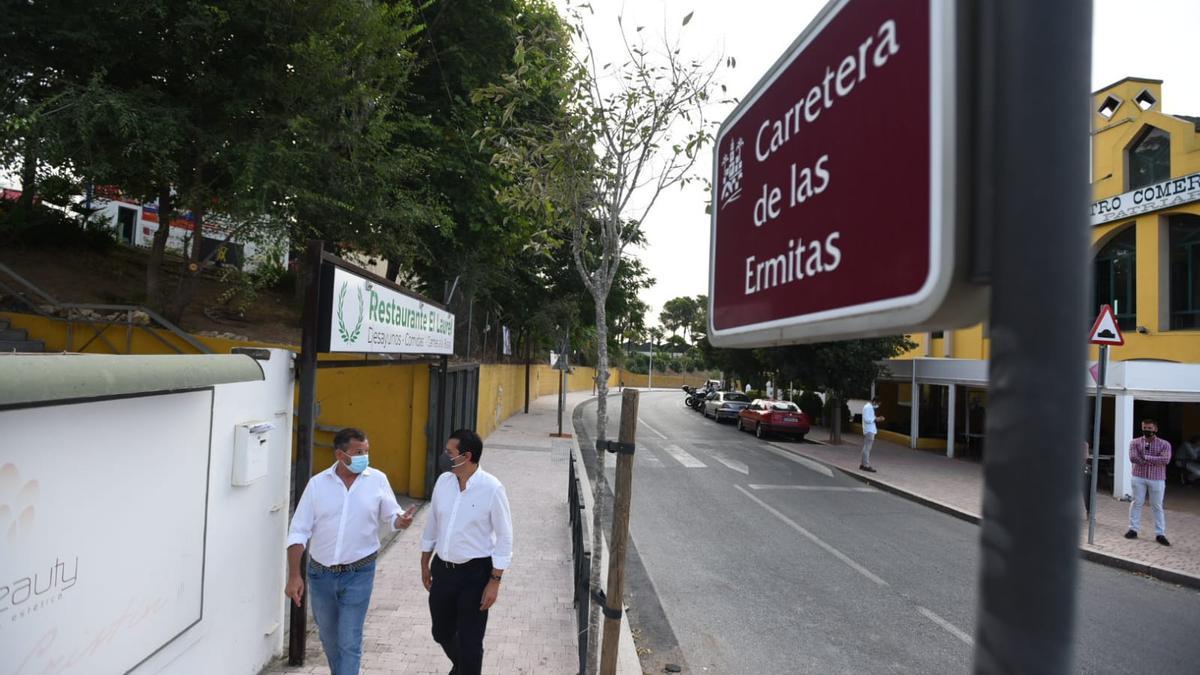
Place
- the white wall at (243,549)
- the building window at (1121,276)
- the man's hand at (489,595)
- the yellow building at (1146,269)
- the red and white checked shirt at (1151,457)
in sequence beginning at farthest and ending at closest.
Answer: the building window at (1121,276)
the yellow building at (1146,269)
the red and white checked shirt at (1151,457)
the man's hand at (489,595)
the white wall at (243,549)

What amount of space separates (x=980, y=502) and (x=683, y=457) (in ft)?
40.1

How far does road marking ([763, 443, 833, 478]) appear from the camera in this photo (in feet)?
53.4

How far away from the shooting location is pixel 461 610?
174 inches

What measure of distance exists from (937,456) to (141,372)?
20.4 metres

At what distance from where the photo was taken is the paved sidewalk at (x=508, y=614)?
16.9 ft

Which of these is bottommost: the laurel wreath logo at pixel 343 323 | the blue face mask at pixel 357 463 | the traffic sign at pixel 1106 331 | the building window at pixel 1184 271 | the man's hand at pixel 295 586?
the man's hand at pixel 295 586

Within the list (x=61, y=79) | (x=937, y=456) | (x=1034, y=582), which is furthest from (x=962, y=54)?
(x=937, y=456)

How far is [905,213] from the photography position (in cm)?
99

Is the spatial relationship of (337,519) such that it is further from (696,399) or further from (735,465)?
(696,399)

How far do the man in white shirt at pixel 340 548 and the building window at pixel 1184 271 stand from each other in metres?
Answer: 18.8

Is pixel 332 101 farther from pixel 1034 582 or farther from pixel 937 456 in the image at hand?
pixel 937 456

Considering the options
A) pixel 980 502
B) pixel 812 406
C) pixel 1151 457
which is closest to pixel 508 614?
pixel 980 502

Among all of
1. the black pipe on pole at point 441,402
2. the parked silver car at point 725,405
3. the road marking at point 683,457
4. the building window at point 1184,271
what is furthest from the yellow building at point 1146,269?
the black pipe on pole at point 441,402

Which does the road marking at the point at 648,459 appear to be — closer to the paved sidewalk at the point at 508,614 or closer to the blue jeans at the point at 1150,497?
the paved sidewalk at the point at 508,614
